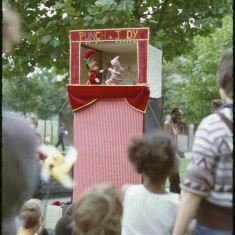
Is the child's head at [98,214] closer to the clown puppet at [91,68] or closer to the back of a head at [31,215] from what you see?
the back of a head at [31,215]

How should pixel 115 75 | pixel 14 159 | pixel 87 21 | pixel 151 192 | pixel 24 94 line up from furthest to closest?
pixel 24 94, pixel 87 21, pixel 115 75, pixel 151 192, pixel 14 159

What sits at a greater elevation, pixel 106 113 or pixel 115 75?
pixel 115 75

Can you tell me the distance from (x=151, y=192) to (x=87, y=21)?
6.11m

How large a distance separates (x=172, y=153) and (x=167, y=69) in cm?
4235

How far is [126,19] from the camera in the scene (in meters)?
8.62

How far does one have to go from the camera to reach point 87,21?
338 inches

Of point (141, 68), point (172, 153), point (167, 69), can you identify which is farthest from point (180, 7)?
point (167, 69)

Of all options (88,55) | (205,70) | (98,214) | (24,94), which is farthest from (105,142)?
(24,94)

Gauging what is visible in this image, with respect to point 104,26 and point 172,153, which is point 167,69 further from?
point 172,153

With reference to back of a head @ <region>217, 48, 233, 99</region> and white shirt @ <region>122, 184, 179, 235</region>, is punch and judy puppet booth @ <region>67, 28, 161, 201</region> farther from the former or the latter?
back of a head @ <region>217, 48, 233, 99</region>

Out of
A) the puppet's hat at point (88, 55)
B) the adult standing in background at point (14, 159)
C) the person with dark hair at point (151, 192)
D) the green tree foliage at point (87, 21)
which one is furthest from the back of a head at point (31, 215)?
the green tree foliage at point (87, 21)

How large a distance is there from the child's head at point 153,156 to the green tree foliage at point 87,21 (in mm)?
5863

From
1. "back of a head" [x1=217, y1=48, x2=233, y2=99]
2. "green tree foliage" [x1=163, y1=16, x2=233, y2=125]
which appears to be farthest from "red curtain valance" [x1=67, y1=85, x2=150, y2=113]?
"green tree foliage" [x1=163, y1=16, x2=233, y2=125]

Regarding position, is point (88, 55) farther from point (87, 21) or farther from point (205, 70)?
point (205, 70)
